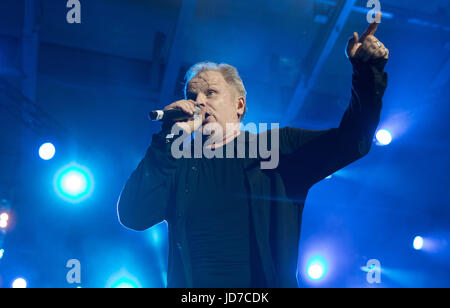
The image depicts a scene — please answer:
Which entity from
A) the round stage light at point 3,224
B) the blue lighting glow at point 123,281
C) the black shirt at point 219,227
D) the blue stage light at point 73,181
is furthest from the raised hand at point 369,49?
the round stage light at point 3,224

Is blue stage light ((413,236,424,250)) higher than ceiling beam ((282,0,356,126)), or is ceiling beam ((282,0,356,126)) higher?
ceiling beam ((282,0,356,126))

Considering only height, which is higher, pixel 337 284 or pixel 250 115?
pixel 250 115

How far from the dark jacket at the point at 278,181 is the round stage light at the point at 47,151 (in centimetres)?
286

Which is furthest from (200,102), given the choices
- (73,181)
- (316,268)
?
(316,268)

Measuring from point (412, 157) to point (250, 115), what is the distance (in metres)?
2.08

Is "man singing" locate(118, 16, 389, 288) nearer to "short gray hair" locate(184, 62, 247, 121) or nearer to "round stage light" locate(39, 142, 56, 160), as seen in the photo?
"short gray hair" locate(184, 62, 247, 121)

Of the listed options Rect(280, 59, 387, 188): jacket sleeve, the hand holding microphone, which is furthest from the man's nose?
Rect(280, 59, 387, 188): jacket sleeve

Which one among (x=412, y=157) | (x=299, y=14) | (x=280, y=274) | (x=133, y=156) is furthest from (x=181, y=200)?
(x=412, y=157)

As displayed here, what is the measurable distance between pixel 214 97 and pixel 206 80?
95 mm

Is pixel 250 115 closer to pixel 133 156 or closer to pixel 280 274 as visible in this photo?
pixel 133 156

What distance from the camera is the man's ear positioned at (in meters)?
1.89

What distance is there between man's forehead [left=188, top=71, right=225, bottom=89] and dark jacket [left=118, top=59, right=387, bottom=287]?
12.3 inches
